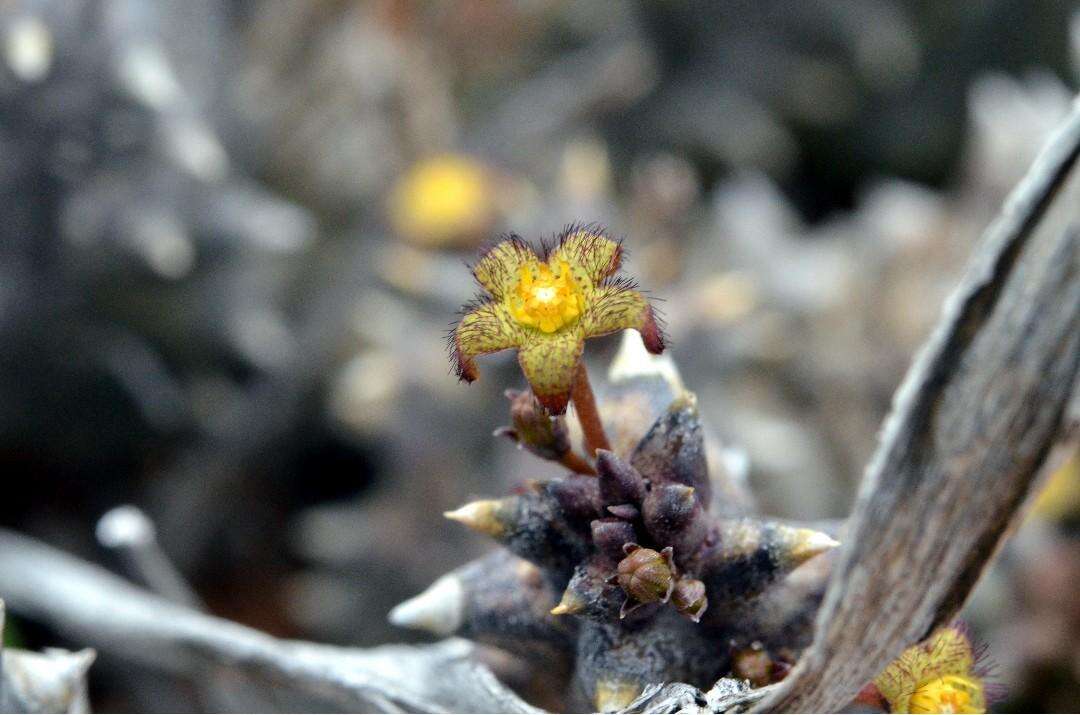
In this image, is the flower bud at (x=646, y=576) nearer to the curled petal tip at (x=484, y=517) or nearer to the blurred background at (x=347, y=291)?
the curled petal tip at (x=484, y=517)

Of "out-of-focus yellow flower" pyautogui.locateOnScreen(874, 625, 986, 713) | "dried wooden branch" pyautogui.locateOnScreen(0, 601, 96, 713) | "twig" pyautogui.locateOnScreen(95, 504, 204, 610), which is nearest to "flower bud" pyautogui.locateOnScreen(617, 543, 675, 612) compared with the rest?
"out-of-focus yellow flower" pyautogui.locateOnScreen(874, 625, 986, 713)

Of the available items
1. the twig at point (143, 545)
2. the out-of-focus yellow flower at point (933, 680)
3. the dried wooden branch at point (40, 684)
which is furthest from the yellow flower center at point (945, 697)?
the twig at point (143, 545)

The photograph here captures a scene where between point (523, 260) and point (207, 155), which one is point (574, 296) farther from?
point (207, 155)

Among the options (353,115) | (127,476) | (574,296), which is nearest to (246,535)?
(127,476)

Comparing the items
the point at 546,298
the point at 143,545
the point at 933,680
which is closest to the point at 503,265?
the point at 546,298

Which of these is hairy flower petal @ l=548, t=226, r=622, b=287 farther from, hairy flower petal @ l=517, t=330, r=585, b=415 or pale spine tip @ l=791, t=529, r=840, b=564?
pale spine tip @ l=791, t=529, r=840, b=564

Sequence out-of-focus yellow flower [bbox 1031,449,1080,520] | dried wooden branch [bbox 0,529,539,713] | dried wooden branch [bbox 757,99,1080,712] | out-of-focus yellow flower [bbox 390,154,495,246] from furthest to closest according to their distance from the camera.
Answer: out-of-focus yellow flower [bbox 390,154,495,246]
out-of-focus yellow flower [bbox 1031,449,1080,520]
dried wooden branch [bbox 0,529,539,713]
dried wooden branch [bbox 757,99,1080,712]
